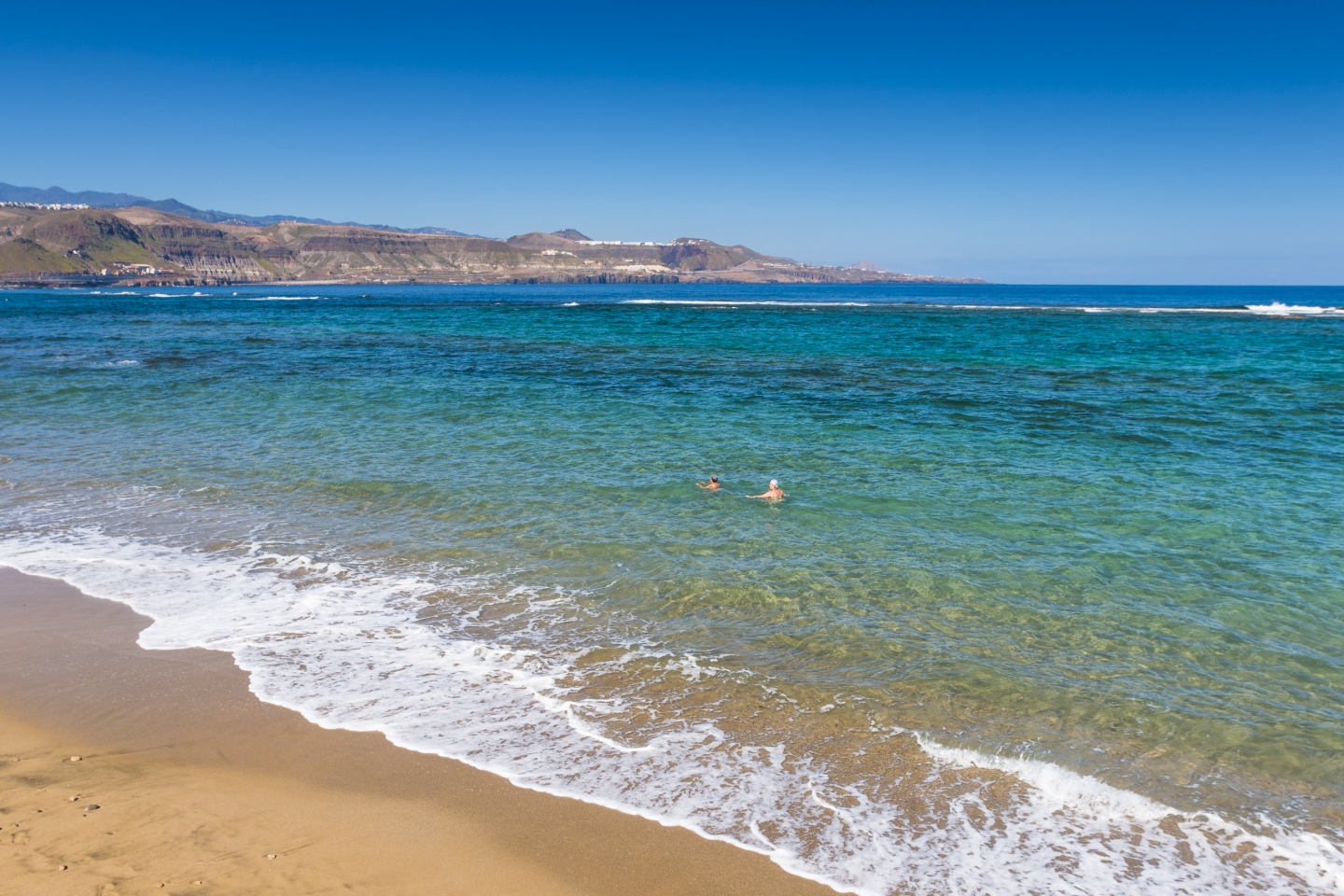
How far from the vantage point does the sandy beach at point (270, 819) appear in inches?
173

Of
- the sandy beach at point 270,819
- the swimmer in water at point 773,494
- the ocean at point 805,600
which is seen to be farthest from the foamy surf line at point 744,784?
the swimmer in water at point 773,494

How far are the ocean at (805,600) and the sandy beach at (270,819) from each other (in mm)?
281

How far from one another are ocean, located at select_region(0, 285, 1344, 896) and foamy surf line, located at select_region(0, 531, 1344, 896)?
2 centimetres

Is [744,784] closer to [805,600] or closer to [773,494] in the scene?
[805,600]

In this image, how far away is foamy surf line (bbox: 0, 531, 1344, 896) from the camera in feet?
15.1

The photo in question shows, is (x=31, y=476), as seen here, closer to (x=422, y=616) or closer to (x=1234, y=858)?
(x=422, y=616)

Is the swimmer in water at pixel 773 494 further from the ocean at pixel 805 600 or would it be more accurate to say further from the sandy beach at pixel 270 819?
the sandy beach at pixel 270 819

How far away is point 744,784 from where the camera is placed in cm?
532

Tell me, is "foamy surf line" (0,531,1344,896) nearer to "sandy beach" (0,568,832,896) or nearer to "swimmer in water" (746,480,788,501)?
"sandy beach" (0,568,832,896)

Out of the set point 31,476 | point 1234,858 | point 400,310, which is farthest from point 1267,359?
point 400,310

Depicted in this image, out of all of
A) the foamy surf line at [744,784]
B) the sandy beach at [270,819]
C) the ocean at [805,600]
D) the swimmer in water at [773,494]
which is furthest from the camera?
the swimmer in water at [773,494]

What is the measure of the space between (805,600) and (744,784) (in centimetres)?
344

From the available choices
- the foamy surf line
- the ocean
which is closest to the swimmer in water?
the ocean

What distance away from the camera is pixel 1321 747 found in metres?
5.89
